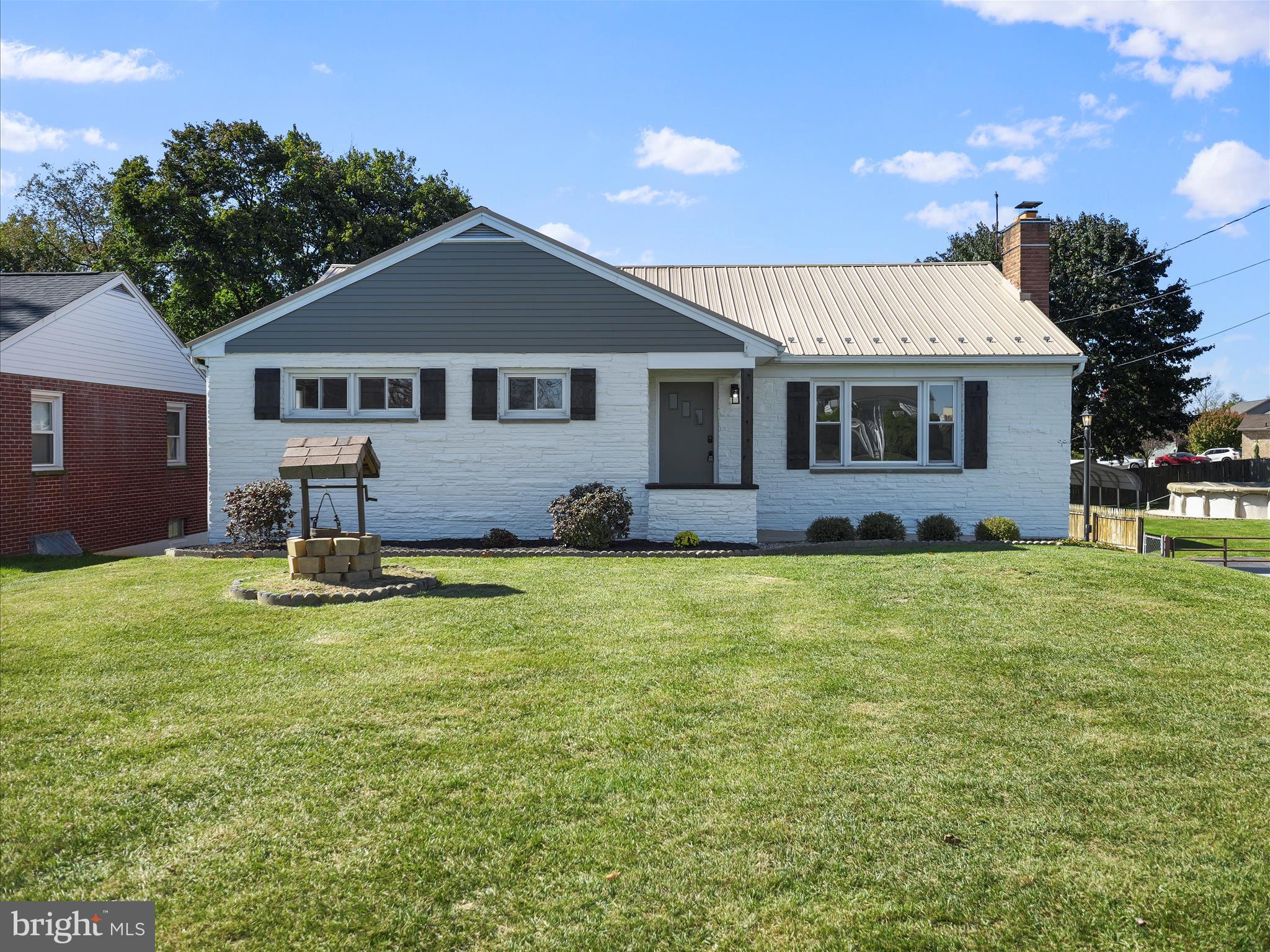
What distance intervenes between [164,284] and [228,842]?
104 ft

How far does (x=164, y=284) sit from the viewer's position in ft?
101

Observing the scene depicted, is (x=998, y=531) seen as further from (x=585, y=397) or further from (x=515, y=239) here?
(x=515, y=239)

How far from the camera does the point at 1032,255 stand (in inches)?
671

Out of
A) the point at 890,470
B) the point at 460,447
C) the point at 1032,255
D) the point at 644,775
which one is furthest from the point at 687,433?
the point at 644,775

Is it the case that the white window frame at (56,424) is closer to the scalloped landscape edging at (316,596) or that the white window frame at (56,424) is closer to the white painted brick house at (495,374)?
the white painted brick house at (495,374)

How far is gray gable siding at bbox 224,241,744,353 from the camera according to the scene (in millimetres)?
14039

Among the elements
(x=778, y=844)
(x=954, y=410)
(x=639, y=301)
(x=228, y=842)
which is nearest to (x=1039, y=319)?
(x=954, y=410)

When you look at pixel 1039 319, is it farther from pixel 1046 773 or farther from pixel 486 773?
pixel 486 773

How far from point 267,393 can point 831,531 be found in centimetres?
909

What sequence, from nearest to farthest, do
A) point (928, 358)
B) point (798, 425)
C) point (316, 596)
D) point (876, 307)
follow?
1. point (316, 596)
2. point (928, 358)
3. point (798, 425)
4. point (876, 307)

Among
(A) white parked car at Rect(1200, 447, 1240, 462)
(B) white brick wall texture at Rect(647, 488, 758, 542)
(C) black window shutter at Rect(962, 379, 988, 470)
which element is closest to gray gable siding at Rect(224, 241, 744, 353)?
(B) white brick wall texture at Rect(647, 488, 758, 542)

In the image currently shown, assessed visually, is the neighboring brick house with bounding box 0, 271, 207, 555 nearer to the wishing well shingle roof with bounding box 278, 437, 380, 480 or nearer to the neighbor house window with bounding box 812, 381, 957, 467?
the wishing well shingle roof with bounding box 278, 437, 380, 480

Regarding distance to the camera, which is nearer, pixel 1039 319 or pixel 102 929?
pixel 102 929

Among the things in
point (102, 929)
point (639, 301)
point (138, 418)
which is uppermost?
point (639, 301)
